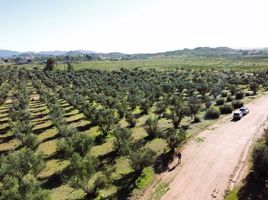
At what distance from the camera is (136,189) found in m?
35.2

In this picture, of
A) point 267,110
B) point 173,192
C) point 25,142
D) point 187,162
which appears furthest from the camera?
point 267,110

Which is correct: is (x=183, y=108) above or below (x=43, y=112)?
above

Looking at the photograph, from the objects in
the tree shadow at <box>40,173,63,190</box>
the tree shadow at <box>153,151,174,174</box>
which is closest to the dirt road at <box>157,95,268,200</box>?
the tree shadow at <box>153,151,174,174</box>

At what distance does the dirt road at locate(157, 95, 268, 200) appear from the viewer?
3366 centimetres

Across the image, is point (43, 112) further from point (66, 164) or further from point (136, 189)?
point (136, 189)

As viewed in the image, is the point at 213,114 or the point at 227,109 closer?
the point at 213,114

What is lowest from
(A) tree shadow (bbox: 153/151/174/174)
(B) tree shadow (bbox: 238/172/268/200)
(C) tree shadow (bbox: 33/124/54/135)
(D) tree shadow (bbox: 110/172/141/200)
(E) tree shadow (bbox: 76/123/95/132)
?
(C) tree shadow (bbox: 33/124/54/135)

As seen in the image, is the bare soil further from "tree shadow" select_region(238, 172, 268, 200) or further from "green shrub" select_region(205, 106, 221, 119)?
"green shrub" select_region(205, 106, 221, 119)

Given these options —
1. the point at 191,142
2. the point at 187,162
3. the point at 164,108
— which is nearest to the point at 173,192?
the point at 187,162

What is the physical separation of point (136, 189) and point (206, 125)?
2638cm

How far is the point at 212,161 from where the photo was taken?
134 feet

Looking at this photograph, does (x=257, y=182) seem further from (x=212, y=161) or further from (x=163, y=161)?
(x=163, y=161)

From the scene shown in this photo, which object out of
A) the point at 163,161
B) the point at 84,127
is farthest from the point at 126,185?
the point at 84,127

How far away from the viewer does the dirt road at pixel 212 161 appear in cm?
3366
